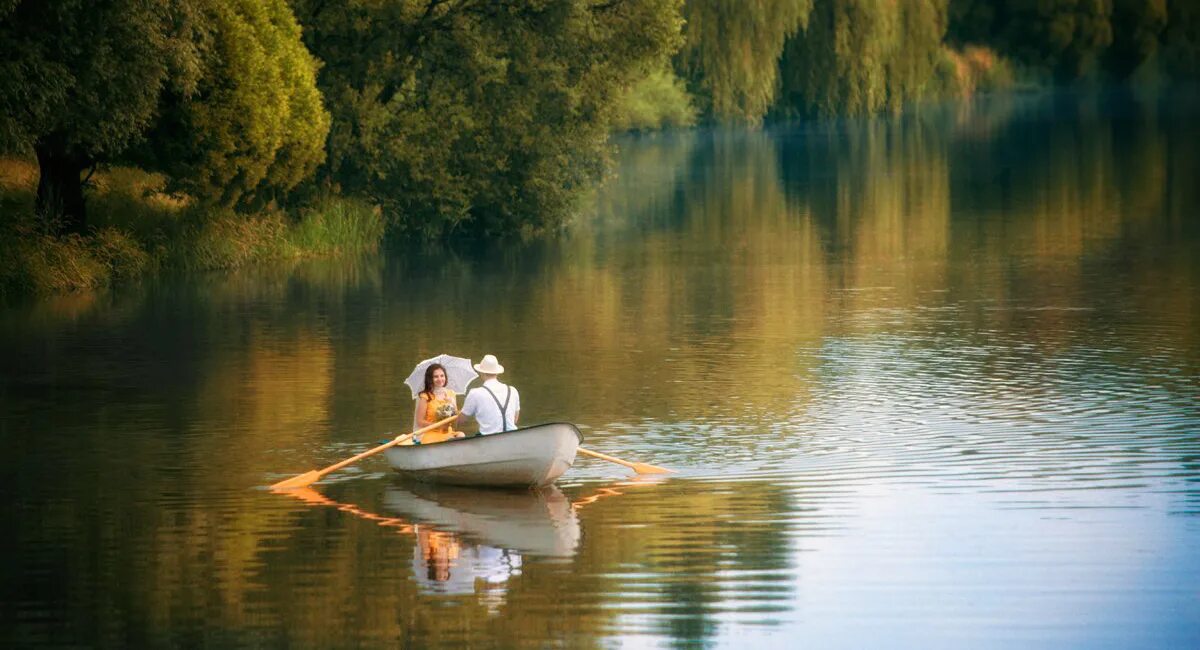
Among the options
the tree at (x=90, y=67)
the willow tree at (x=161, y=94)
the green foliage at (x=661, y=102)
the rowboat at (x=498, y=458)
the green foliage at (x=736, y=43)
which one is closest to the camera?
the rowboat at (x=498, y=458)

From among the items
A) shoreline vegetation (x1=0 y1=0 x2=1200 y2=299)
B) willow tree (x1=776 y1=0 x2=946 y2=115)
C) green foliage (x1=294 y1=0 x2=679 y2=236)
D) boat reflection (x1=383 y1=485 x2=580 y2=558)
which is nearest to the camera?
boat reflection (x1=383 y1=485 x2=580 y2=558)

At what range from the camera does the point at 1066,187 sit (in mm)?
60000

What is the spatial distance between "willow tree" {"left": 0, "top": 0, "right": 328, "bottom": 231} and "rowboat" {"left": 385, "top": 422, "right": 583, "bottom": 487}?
40.7ft

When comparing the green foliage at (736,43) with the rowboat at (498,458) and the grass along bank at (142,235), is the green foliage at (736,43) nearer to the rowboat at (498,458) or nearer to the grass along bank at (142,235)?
the grass along bank at (142,235)

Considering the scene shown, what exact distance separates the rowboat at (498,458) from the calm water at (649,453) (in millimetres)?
195

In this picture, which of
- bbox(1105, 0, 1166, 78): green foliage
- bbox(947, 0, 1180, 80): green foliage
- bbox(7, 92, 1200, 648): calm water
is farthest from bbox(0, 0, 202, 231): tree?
bbox(1105, 0, 1166, 78): green foliage

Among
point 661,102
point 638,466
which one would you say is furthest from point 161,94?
point 661,102

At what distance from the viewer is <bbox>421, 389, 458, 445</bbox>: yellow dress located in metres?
18.8

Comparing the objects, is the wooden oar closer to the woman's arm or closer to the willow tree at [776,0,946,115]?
the woman's arm

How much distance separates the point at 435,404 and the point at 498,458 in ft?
4.97

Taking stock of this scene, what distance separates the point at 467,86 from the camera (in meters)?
42.6

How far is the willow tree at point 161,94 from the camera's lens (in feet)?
96.6

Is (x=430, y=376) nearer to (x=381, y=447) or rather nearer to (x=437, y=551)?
(x=381, y=447)

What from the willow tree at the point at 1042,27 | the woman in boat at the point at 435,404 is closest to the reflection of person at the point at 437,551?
the woman in boat at the point at 435,404
